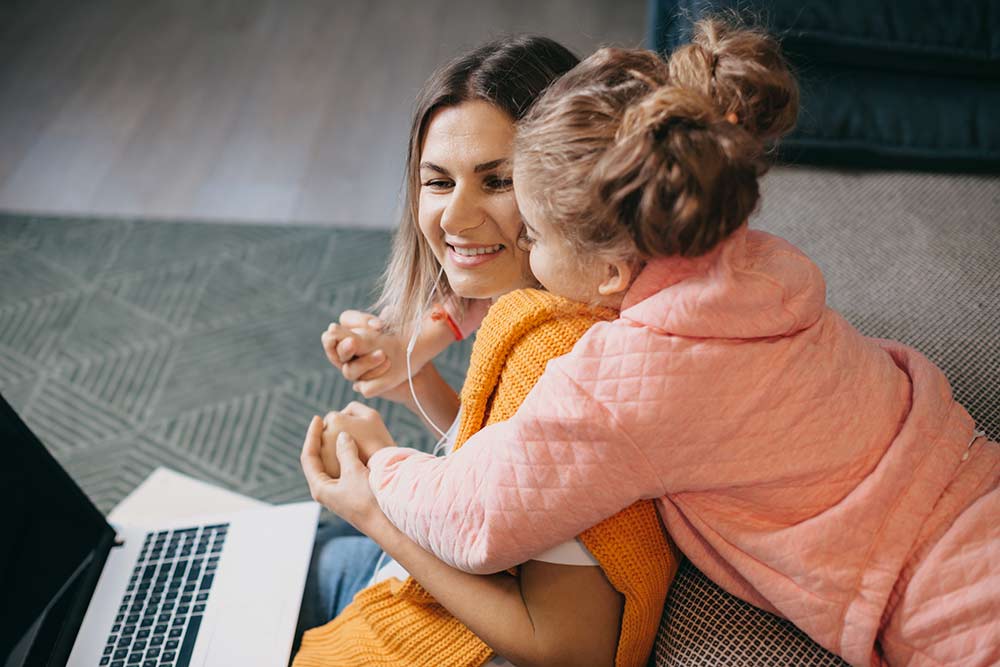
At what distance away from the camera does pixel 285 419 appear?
1.88m

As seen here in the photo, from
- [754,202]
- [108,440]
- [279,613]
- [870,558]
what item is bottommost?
[108,440]

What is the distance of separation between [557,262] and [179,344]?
5.08 ft

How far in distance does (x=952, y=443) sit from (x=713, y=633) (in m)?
0.31

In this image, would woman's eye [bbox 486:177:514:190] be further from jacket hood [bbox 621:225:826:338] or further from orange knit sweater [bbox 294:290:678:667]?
jacket hood [bbox 621:225:826:338]

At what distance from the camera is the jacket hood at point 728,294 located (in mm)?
714

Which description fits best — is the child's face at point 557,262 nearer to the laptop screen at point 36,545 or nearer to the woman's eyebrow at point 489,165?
the woman's eyebrow at point 489,165

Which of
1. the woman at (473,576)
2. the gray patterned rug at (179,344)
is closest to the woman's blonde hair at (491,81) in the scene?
the woman at (473,576)

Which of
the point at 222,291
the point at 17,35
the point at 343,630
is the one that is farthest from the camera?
the point at 17,35

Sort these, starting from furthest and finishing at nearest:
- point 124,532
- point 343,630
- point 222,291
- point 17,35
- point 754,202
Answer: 1. point 17,35
2. point 222,291
3. point 124,532
4. point 343,630
5. point 754,202

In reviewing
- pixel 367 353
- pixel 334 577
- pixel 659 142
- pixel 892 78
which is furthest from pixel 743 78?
pixel 892 78

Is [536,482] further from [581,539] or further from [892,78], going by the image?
[892,78]

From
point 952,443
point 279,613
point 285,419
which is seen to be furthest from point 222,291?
point 952,443

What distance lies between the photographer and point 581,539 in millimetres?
795

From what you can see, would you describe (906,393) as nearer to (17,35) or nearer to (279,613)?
(279,613)
